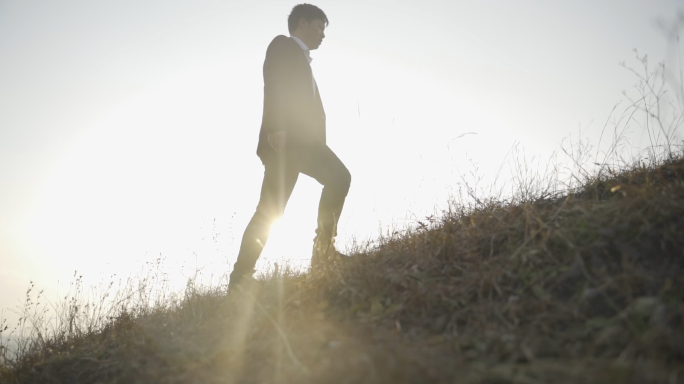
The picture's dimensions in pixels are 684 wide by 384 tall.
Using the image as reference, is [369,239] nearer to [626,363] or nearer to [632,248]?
[632,248]

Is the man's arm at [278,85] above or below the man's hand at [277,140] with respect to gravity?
above

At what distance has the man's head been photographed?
12.7ft

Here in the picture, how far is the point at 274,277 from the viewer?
3.15 metres

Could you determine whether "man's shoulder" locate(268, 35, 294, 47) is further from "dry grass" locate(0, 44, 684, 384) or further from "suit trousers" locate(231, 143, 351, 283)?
"dry grass" locate(0, 44, 684, 384)

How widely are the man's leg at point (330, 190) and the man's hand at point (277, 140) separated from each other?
10.7 inches

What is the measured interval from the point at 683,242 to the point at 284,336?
1.77 metres

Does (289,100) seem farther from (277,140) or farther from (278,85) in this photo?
(277,140)

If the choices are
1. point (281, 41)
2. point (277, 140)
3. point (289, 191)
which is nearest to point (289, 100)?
point (277, 140)

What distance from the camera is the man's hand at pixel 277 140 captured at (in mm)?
3357

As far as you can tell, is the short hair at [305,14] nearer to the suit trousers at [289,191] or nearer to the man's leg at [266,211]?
the suit trousers at [289,191]

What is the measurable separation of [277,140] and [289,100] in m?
0.36

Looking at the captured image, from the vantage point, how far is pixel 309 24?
388cm

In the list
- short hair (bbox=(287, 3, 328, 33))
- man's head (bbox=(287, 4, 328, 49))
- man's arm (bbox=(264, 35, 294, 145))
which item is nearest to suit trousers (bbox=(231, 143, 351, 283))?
man's arm (bbox=(264, 35, 294, 145))

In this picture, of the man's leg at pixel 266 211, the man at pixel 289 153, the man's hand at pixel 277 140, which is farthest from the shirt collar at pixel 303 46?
the man's leg at pixel 266 211
